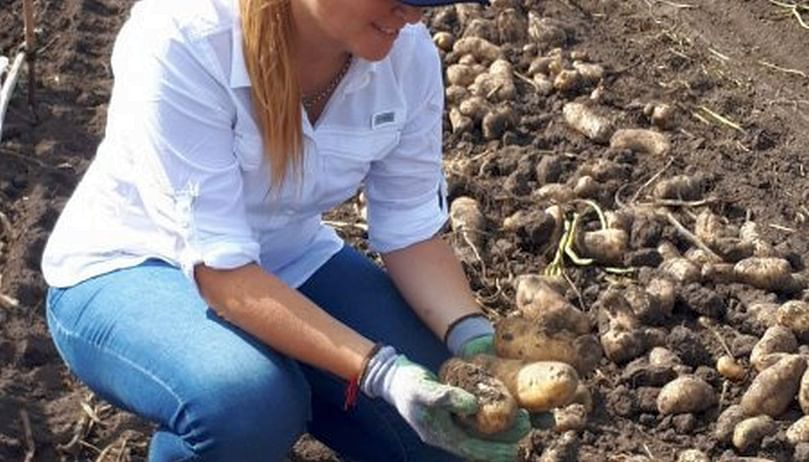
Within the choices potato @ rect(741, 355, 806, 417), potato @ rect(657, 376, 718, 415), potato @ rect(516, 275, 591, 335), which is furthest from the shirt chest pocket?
potato @ rect(741, 355, 806, 417)

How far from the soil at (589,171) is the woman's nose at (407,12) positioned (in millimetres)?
1015

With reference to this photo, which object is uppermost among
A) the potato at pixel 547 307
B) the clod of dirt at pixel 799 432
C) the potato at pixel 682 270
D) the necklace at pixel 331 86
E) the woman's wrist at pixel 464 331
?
the necklace at pixel 331 86

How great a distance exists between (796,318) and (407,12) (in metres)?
1.36

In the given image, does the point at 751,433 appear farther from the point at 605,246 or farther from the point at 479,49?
the point at 479,49

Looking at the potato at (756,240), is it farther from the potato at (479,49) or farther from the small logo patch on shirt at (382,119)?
the small logo patch on shirt at (382,119)

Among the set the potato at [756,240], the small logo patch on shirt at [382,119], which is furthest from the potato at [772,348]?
the small logo patch on shirt at [382,119]

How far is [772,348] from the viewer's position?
3.38 meters

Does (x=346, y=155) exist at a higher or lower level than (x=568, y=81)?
higher

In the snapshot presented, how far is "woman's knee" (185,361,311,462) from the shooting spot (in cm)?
254

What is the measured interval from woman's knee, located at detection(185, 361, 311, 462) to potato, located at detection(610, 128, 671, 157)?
173 centimetres

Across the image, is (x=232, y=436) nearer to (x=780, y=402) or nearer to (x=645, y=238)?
(x=780, y=402)

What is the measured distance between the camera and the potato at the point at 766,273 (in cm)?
360

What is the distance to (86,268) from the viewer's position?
2.77m

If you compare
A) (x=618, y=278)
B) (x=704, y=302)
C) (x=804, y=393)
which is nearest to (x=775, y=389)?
(x=804, y=393)
